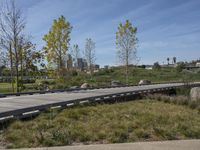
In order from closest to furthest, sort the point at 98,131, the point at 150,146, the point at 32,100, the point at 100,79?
the point at 150,146
the point at 98,131
the point at 32,100
the point at 100,79

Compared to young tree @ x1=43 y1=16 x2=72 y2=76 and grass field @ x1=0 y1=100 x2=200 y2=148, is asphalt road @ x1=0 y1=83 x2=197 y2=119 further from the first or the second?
young tree @ x1=43 y1=16 x2=72 y2=76

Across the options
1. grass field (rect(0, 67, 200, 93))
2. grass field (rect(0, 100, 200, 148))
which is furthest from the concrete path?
grass field (rect(0, 67, 200, 93))

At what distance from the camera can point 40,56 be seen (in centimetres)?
3316

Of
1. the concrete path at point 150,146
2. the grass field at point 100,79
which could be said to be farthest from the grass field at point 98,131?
the grass field at point 100,79

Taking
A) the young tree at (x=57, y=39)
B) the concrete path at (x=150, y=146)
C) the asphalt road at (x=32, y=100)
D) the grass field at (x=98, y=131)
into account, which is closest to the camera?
the concrete path at (x=150, y=146)

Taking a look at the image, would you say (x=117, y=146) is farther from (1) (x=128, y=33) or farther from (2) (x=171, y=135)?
(1) (x=128, y=33)

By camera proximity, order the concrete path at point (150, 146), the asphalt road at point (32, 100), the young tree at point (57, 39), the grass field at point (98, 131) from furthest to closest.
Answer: the young tree at point (57, 39) → the asphalt road at point (32, 100) → the grass field at point (98, 131) → the concrete path at point (150, 146)

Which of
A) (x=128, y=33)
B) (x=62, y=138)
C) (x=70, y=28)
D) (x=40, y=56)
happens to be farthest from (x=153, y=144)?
(x=128, y=33)

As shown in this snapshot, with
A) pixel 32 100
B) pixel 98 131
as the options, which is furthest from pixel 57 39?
pixel 98 131

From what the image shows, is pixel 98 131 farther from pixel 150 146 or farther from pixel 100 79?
pixel 100 79

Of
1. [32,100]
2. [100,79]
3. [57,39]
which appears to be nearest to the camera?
[32,100]

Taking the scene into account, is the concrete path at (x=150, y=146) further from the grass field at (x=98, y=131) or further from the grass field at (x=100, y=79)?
the grass field at (x=100, y=79)

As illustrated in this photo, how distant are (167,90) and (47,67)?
15182mm

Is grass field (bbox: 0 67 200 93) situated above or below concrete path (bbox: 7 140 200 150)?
above
